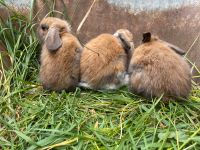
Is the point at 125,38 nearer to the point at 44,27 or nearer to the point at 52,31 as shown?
the point at 52,31

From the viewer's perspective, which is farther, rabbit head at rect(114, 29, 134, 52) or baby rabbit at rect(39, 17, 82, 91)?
rabbit head at rect(114, 29, 134, 52)

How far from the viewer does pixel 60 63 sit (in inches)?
169

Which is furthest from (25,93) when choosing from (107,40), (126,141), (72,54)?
(126,141)

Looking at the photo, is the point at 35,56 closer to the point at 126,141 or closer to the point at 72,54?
the point at 72,54

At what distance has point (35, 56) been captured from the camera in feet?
16.0

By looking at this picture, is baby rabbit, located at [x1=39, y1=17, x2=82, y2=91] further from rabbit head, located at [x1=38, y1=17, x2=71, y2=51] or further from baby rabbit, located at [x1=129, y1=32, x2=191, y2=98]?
baby rabbit, located at [x1=129, y1=32, x2=191, y2=98]

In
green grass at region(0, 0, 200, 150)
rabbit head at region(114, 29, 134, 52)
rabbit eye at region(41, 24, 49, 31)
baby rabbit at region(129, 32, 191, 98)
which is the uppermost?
rabbit eye at region(41, 24, 49, 31)

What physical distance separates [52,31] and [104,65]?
580 mm

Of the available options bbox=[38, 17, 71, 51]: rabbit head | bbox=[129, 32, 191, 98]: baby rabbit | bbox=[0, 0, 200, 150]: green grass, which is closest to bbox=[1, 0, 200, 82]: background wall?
bbox=[38, 17, 71, 51]: rabbit head

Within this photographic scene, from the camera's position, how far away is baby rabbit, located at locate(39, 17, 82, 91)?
4.31m

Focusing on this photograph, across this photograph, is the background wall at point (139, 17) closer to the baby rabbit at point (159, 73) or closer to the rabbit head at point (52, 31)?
the rabbit head at point (52, 31)

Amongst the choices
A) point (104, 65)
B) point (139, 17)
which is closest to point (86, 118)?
point (104, 65)

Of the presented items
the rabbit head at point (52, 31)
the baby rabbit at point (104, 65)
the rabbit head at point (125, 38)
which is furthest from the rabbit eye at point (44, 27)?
the rabbit head at point (125, 38)

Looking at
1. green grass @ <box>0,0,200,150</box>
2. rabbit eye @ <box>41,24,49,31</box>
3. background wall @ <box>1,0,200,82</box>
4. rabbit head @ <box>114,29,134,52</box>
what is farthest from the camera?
background wall @ <box>1,0,200,82</box>
